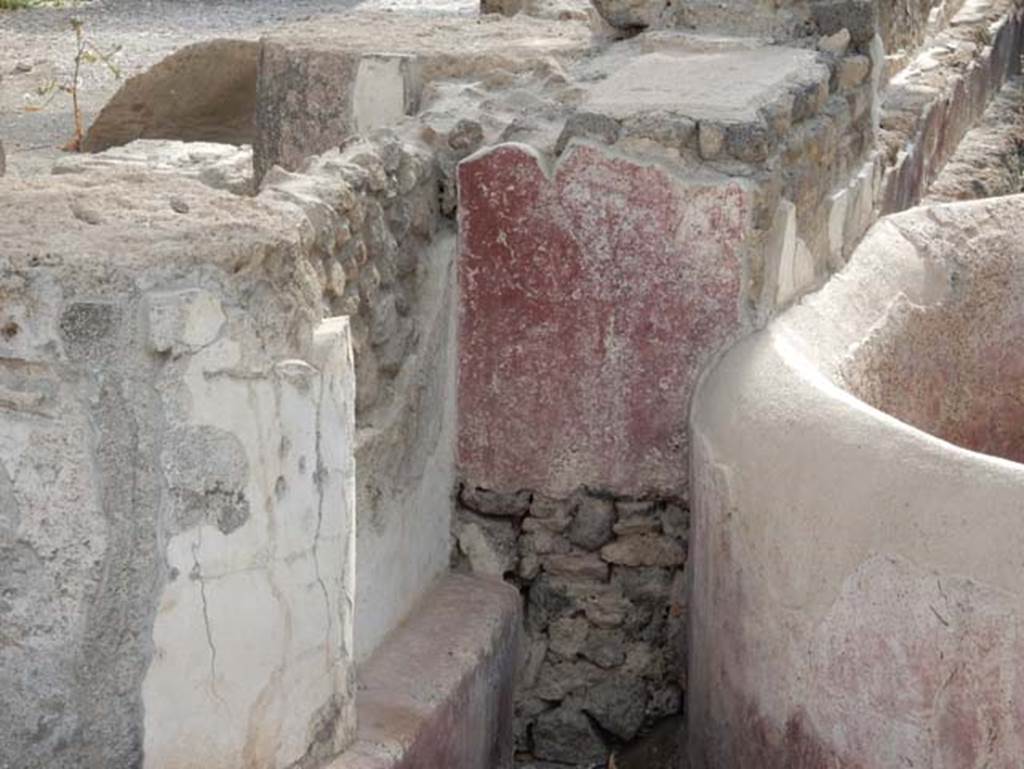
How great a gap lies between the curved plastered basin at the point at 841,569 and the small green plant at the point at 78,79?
4.08 meters

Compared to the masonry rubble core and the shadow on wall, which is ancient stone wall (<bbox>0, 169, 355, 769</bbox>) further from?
the shadow on wall

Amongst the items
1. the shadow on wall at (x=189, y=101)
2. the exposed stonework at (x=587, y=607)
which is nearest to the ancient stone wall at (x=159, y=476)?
the exposed stonework at (x=587, y=607)

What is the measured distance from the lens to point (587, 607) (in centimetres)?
405

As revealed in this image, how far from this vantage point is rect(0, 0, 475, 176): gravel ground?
8172 millimetres

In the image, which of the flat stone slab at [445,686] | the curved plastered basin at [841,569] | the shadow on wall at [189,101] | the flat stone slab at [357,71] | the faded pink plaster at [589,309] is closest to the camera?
the curved plastered basin at [841,569]

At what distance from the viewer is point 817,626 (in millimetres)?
3344

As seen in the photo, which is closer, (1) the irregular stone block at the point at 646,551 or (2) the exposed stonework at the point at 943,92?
(1) the irregular stone block at the point at 646,551

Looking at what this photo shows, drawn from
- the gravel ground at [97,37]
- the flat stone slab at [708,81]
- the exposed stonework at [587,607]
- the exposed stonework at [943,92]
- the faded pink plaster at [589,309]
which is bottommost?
the gravel ground at [97,37]

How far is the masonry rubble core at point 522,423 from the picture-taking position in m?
2.76

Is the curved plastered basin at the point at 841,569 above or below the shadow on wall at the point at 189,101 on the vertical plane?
above

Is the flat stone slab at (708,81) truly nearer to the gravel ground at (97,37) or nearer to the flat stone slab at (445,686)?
the flat stone slab at (445,686)

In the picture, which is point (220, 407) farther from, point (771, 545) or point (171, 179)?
point (771, 545)

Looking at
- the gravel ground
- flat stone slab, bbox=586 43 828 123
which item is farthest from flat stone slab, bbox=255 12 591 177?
the gravel ground

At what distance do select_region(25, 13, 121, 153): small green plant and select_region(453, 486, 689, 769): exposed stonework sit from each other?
391cm
